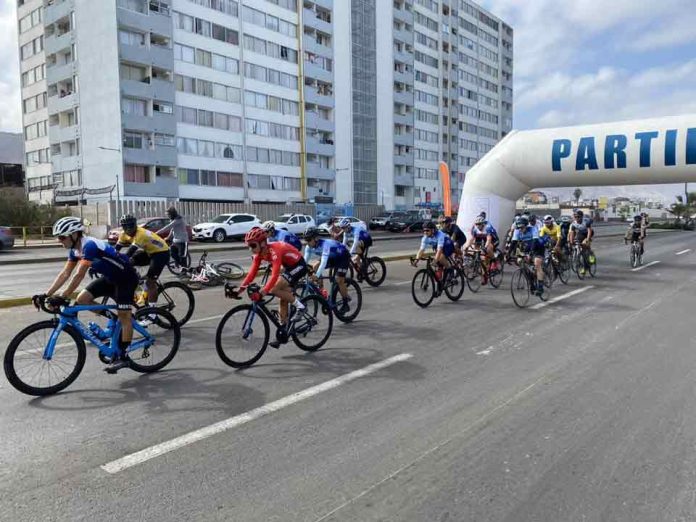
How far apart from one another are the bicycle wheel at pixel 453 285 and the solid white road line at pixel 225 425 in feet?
16.0

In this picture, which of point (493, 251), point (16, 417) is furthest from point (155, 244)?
point (493, 251)

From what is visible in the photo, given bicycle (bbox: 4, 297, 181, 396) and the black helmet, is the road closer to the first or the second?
bicycle (bbox: 4, 297, 181, 396)

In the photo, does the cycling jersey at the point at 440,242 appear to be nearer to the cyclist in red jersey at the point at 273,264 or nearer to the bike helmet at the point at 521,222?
the bike helmet at the point at 521,222

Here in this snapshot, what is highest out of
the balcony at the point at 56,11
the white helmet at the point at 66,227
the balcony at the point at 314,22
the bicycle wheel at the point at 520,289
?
the balcony at the point at 314,22

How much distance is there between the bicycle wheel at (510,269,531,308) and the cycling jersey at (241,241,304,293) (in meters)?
4.57

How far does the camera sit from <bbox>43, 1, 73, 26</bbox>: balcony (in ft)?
155

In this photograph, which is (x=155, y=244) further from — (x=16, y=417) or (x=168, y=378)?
(x=16, y=417)

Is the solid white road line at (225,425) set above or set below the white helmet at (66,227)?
below

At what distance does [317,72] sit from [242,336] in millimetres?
58680

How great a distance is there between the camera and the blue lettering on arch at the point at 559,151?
1744 cm

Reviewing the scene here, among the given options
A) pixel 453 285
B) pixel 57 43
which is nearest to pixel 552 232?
pixel 453 285

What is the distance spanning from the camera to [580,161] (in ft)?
56.6

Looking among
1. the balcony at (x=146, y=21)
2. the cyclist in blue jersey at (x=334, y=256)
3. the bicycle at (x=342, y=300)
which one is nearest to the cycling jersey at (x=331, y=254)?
the cyclist in blue jersey at (x=334, y=256)

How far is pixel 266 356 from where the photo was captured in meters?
6.54
